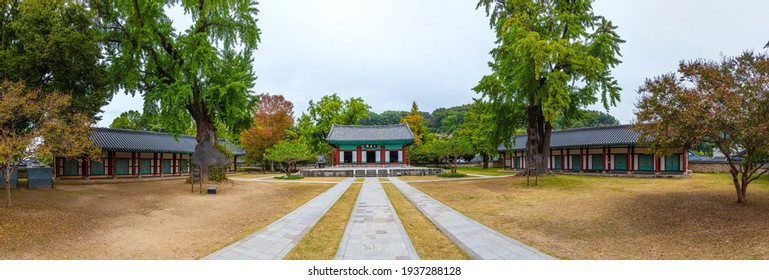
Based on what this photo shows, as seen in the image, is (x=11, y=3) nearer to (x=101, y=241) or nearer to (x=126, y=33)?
(x=126, y=33)

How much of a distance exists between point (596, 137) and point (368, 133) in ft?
Answer: 79.8

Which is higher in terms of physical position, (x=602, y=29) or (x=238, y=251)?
(x=602, y=29)

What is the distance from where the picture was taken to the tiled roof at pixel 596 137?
2728 centimetres

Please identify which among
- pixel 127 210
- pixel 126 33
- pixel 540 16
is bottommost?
pixel 127 210

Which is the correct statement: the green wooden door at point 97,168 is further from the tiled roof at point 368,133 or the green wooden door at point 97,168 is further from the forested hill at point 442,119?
the forested hill at point 442,119

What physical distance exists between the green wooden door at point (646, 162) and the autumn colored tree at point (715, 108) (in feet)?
61.3

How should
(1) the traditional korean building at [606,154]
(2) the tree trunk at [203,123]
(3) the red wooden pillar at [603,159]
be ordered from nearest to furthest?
(2) the tree trunk at [203,123] → (1) the traditional korean building at [606,154] → (3) the red wooden pillar at [603,159]

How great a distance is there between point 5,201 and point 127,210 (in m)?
3.82

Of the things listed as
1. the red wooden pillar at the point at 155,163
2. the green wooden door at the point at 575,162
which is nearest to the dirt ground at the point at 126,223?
the red wooden pillar at the point at 155,163

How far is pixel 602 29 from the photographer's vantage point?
64.6ft

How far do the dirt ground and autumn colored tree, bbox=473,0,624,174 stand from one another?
1438 centimetres

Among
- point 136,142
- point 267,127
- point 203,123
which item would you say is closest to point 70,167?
point 136,142

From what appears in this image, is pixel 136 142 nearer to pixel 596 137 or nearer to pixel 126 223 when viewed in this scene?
Result: pixel 126 223

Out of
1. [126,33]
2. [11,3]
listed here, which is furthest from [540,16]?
[11,3]
